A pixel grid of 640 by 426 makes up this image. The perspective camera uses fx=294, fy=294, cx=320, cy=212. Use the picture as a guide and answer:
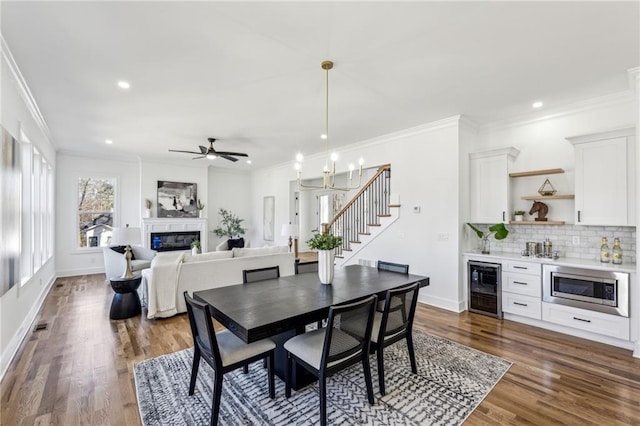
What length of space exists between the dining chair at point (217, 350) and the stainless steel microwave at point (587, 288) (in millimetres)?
3549

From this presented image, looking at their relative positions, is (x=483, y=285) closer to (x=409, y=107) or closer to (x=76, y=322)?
(x=409, y=107)

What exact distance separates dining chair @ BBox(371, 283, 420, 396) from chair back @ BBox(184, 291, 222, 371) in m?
1.24

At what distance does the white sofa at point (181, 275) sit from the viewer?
4.02 m

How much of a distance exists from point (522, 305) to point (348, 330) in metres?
3.06

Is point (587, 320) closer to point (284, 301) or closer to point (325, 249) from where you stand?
point (325, 249)

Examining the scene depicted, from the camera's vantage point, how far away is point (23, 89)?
11.1 ft

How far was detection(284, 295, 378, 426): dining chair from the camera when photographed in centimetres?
197

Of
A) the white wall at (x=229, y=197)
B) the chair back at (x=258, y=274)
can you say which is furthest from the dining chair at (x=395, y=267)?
the white wall at (x=229, y=197)

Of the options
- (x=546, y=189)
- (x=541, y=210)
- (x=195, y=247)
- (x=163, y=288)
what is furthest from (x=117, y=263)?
(x=546, y=189)

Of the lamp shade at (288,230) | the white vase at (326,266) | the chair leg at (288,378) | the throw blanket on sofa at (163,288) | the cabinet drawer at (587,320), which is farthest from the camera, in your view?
the lamp shade at (288,230)

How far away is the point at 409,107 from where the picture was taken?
13.2 feet

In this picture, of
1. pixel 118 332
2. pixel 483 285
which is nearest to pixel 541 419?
pixel 483 285

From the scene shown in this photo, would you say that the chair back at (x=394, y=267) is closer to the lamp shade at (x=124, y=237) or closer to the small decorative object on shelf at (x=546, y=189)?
the small decorative object on shelf at (x=546, y=189)

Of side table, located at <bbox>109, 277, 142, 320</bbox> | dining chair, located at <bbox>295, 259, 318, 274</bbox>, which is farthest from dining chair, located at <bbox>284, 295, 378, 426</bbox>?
side table, located at <bbox>109, 277, 142, 320</bbox>
